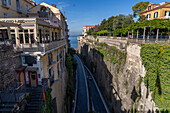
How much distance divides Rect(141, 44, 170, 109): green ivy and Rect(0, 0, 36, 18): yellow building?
18.2 metres

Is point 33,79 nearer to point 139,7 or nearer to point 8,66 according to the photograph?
point 8,66

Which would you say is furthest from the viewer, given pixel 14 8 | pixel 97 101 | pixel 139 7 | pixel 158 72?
pixel 139 7

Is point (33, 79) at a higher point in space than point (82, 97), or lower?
higher

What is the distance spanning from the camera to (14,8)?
48.0 feet

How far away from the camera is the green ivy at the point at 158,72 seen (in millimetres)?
10172

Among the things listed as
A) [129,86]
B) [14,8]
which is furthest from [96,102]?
[14,8]

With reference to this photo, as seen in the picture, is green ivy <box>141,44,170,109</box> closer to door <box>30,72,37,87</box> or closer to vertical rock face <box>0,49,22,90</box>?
door <box>30,72,37,87</box>

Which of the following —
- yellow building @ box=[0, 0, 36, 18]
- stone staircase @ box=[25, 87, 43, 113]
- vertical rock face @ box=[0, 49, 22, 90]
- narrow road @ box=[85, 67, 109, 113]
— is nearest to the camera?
vertical rock face @ box=[0, 49, 22, 90]

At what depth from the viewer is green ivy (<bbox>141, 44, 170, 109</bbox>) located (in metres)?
10.2

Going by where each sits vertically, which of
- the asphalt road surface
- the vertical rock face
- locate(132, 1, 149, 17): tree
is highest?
locate(132, 1, 149, 17): tree

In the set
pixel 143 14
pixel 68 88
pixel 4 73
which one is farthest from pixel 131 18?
pixel 4 73

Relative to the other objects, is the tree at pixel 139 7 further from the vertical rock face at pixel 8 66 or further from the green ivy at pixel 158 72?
the vertical rock face at pixel 8 66

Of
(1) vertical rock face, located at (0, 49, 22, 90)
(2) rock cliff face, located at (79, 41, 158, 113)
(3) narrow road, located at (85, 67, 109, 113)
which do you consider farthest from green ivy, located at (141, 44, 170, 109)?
(1) vertical rock face, located at (0, 49, 22, 90)

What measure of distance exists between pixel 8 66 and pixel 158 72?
14.6m
